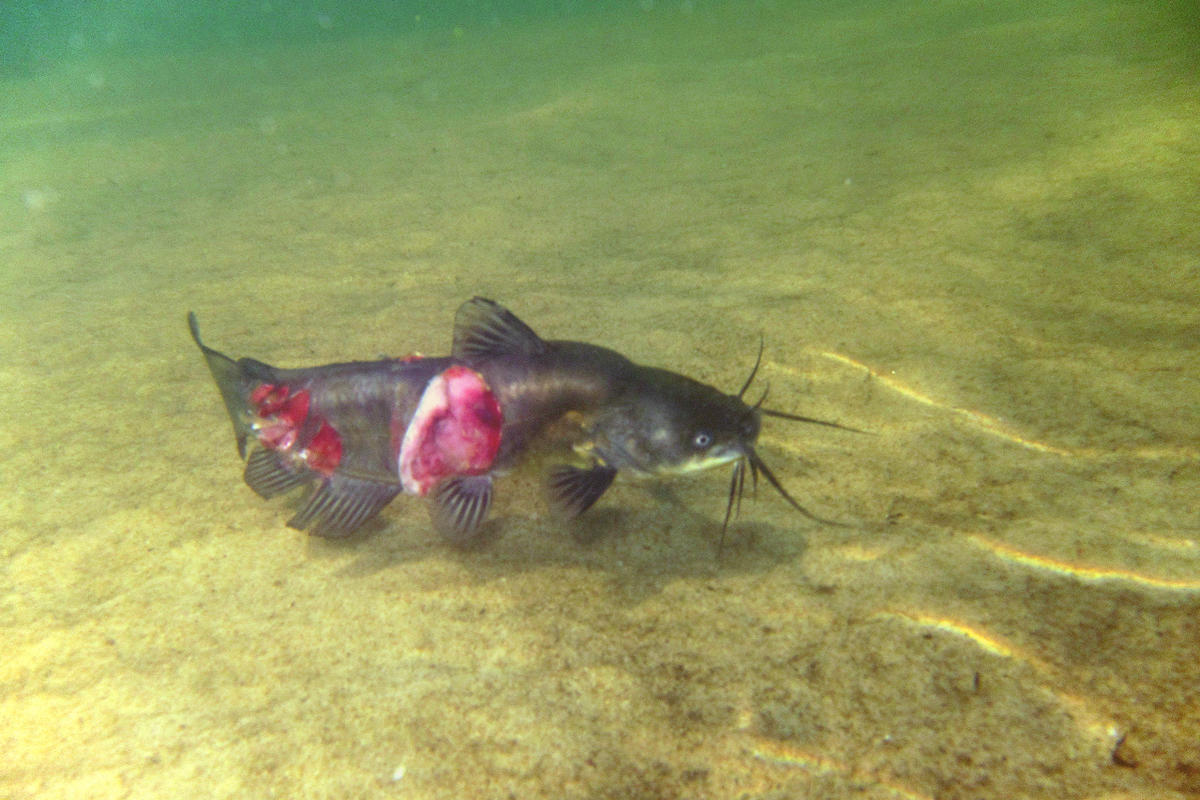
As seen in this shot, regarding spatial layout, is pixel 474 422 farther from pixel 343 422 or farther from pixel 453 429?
pixel 343 422

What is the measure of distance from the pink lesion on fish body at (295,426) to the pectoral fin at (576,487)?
119 cm

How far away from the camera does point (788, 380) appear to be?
411 centimetres

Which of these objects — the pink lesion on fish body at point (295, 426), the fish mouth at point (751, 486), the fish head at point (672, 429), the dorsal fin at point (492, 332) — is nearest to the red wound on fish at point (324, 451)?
the pink lesion on fish body at point (295, 426)

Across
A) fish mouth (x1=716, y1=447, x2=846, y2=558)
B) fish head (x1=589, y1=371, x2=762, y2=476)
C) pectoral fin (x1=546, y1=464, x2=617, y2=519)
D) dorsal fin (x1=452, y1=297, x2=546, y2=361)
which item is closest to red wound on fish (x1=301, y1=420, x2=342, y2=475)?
dorsal fin (x1=452, y1=297, x2=546, y2=361)

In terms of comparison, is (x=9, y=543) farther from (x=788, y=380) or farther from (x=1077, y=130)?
(x=1077, y=130)

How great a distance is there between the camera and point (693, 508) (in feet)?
10.9

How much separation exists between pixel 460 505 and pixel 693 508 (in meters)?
1.19

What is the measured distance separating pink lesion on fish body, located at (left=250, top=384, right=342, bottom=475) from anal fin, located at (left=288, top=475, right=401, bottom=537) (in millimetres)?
105

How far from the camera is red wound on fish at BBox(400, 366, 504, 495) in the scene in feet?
10.0

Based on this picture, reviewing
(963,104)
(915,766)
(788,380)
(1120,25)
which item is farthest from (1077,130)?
(915,766)

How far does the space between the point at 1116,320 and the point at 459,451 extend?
4.33 metres

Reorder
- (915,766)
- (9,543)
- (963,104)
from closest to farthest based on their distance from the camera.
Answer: (915,766) → (9,543) → (963,104)

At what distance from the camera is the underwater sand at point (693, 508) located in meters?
2.14

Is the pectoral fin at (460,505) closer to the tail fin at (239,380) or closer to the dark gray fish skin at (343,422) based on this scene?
the dark gray fish skin at (343,422)
